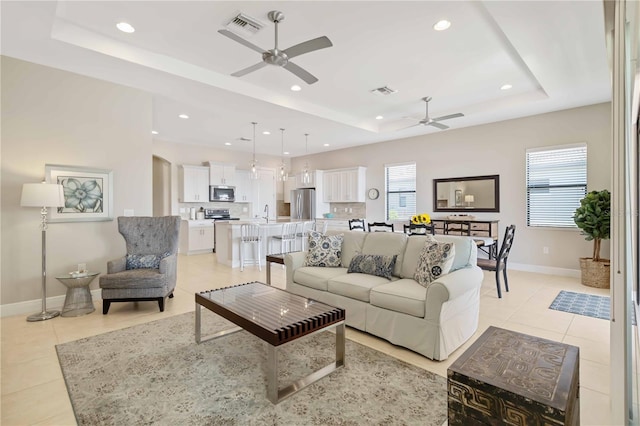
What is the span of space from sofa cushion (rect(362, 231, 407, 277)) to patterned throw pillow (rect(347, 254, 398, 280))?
0.24 ft

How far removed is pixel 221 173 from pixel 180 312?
555 cm

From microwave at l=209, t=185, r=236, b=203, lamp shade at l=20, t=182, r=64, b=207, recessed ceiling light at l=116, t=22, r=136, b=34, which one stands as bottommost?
lamp shade at l=20, t=182, r=64, b=207

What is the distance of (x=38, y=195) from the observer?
10.9ft

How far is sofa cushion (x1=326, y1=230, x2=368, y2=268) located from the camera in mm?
3801

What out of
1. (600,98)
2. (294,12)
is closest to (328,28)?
(294,12)

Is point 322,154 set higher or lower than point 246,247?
higher

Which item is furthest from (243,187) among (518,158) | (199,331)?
(518,158)

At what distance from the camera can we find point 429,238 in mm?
3252

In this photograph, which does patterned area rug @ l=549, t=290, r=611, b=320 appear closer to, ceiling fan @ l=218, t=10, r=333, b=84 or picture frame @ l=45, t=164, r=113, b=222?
ceiling fan @ l=218, t=10, r=333, b=84

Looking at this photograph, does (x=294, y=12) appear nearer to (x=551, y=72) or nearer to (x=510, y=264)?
(x=551, y=72)

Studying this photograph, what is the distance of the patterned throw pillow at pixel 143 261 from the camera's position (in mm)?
3934

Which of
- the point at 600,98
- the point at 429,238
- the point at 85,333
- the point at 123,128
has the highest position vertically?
the point at 600,98

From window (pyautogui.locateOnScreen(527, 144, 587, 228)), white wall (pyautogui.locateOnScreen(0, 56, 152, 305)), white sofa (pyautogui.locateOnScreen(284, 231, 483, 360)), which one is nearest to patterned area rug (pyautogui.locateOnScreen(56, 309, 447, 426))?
white sofa (pyautogui.locateOnScreen(284, 231, 483, 360))

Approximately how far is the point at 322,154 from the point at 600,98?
652cm
